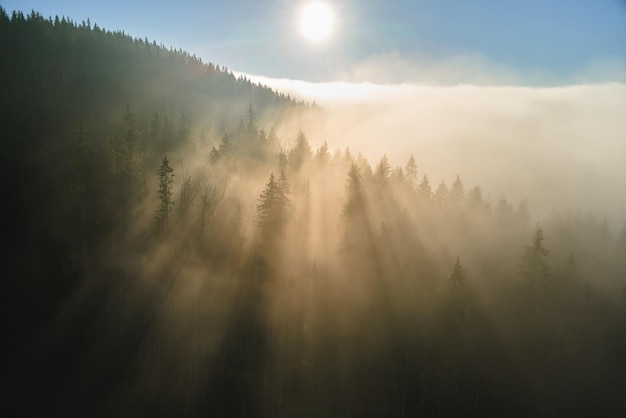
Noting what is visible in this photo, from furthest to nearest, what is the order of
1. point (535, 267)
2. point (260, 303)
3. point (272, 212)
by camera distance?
point (535, 267)
point (272, 212)
point (260, 303)

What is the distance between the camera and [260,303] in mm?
46625

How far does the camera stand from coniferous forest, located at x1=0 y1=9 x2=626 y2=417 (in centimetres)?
4231

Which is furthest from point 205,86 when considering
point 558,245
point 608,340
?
point 608,340

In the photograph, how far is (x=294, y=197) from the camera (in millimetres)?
57281

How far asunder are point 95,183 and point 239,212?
18462 millimetres

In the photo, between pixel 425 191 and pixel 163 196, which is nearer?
A: pixel 163 196

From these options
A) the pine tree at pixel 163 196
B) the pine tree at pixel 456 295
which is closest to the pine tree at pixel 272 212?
the pine tree at pixel 163 196

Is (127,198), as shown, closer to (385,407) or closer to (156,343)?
(156,343)

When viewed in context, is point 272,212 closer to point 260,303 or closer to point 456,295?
point 260,303

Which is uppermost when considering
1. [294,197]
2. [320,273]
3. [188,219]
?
[294,197]

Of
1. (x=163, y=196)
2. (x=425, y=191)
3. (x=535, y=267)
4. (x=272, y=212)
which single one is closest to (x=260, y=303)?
(x=272, y=212)

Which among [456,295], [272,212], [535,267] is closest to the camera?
[456,295]

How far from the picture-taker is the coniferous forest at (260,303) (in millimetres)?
42312

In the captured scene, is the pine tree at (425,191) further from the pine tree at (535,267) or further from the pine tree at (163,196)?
the pine tree at (163,196)
